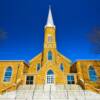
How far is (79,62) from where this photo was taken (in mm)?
28203

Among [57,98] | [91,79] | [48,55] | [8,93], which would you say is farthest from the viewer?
[48,55]

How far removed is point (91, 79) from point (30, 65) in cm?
1280

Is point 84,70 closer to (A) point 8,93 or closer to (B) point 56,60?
(B) point 56,60

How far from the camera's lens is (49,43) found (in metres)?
32.5

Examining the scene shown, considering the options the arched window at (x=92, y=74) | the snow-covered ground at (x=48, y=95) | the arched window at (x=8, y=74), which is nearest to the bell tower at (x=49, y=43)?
the arched window at (x=8, y=74)

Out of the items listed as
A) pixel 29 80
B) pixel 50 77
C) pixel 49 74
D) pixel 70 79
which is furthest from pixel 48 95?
pixel 70 79

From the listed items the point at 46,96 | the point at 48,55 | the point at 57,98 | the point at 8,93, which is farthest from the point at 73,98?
the point at 48,55

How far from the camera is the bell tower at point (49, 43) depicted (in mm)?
30986

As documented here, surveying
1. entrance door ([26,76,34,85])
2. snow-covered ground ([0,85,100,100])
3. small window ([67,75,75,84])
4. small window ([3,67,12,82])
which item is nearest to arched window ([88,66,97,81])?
small window ([67,75,75,84])

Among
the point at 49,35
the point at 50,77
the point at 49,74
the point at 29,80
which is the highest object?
A: the point at 49,35

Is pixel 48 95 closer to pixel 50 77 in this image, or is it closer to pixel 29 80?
pixel 50 77

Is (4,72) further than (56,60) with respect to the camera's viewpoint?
No

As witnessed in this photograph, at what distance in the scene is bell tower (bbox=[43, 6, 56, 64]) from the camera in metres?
31.0

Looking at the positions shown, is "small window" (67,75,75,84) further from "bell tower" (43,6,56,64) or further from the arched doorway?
"bell tower" (43,6,56,64)
